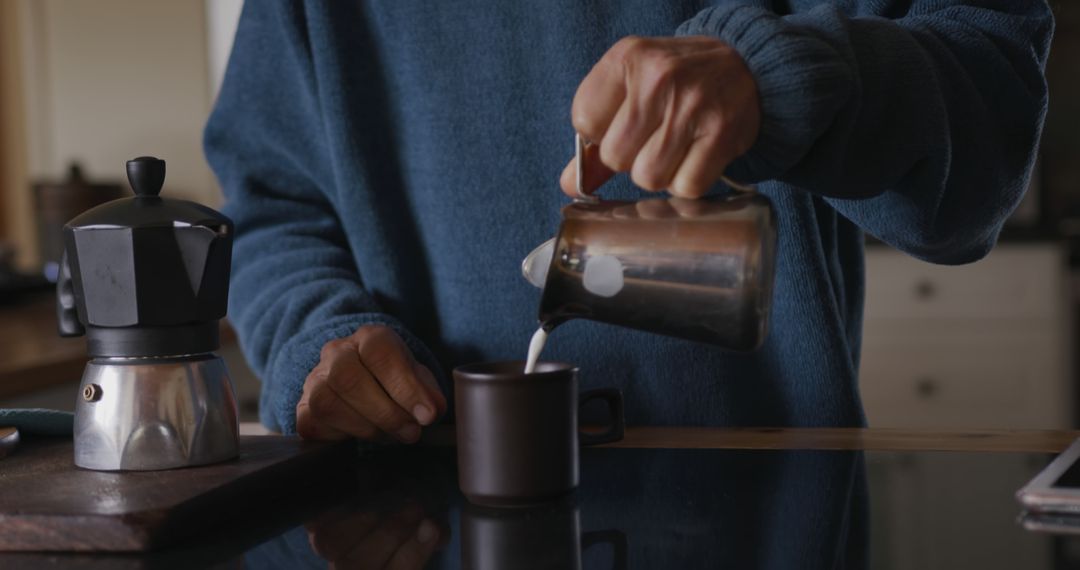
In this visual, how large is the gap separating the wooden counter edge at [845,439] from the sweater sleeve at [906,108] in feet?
0.55

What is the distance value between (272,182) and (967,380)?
250 centimetres

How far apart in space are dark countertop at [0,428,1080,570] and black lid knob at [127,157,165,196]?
0.86 feet

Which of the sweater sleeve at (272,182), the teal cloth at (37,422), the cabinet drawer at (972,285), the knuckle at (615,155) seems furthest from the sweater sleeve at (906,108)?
the cabinet drawer at (972,285)

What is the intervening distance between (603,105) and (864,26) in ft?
0.84

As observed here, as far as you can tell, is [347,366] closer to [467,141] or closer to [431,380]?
[431,380]

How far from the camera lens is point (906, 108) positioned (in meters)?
0.89

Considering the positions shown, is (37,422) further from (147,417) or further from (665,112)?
(665,112)

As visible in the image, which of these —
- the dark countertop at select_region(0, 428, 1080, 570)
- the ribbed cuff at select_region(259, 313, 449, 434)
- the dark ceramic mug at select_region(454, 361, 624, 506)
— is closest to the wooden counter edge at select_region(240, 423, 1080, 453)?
the dark countertop at select_region(0, 428, 1080, 570)

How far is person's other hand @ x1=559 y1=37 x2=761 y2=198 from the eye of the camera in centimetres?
73

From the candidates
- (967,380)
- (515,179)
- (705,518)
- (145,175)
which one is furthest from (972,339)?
(145,175)

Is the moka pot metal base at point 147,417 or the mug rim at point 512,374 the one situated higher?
the mug rim at point 512,374

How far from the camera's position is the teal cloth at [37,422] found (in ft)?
3.44

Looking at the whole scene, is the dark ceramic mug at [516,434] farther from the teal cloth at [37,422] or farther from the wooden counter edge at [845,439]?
the teal cloth at [37,422]

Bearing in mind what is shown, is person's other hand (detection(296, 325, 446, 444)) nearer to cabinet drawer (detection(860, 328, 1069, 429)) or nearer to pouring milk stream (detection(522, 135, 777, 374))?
pouring milk stream (detection(522, 135, 777, 374))
